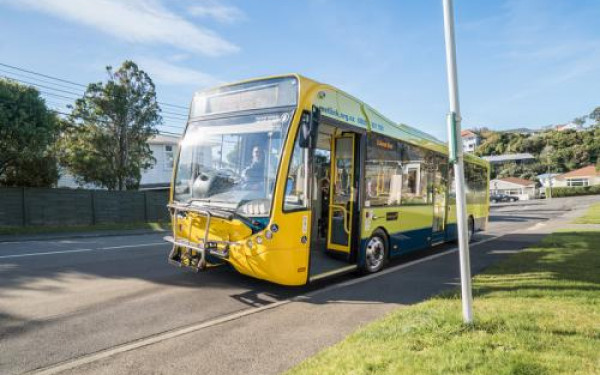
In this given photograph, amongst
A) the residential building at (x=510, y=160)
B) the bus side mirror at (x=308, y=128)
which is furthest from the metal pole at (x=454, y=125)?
the residential building at (x=510, y=160)

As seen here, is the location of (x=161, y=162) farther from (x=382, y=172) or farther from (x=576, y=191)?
(x=576, y=191)

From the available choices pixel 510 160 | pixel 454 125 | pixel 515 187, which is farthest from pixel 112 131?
pixel 510 160

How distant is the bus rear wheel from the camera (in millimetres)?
7676

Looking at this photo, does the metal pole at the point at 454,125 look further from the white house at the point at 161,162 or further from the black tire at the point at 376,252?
the white house at the point at 161,162

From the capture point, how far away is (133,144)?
24.3 meters

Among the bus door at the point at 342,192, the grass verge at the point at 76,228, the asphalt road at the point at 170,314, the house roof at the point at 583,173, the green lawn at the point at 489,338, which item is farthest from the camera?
the house roof at the point at 583,173

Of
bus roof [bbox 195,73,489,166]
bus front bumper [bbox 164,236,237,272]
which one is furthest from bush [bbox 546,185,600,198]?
bus front bumper [bbox 164,236,237,272]

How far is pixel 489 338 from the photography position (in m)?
4.00

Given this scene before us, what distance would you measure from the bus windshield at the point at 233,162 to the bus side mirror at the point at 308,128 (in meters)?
0.24

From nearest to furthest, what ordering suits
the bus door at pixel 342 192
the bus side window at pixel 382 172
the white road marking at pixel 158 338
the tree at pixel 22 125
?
1. the white road marking at pixel 158 338
2. the bus door at pixel 342 192
3. the bus side window at pixel 382 172
4. the tree at pixel 22 125

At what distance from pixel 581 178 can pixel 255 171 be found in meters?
95.6

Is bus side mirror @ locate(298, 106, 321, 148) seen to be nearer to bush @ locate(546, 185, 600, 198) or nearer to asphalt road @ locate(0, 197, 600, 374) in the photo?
asphalt road @ locate(0, 197, 600, 374)

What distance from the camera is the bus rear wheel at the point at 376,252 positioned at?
7.68 meters

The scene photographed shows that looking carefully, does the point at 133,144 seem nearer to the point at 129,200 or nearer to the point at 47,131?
the point at 129,200
